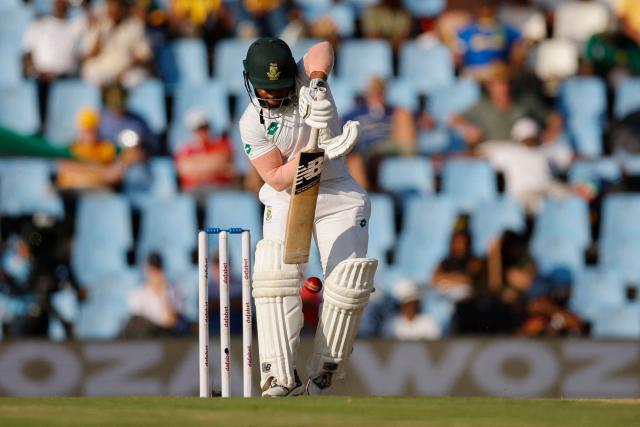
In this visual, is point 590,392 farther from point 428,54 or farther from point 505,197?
point 428,54

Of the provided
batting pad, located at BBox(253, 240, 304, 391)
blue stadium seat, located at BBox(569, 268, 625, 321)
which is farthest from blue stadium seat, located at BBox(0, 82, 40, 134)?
batting pad, located at BBox(253, 240, 304, 391)

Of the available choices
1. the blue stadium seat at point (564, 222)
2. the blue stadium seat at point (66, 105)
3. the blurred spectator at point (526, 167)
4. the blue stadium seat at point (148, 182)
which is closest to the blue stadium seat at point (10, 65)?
the blue stadium seat at point (66, 105)

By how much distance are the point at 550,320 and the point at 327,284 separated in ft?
14.6

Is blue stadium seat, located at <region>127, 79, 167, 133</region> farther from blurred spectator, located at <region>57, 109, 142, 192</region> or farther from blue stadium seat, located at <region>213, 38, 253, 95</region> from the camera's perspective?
blue stadium seat, located at <region>213, 38, 253, 95</region>

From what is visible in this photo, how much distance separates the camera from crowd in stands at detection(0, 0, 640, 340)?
10.5m

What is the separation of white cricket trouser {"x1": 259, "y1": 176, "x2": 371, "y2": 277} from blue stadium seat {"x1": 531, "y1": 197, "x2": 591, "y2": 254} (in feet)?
17.1

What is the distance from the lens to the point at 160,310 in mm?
10180

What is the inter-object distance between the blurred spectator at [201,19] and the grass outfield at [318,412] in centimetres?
739

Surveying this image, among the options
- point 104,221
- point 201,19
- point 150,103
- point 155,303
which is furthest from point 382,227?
point 201,19

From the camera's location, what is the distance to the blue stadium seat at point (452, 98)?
12.4 m

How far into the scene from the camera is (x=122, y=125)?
11547 mm

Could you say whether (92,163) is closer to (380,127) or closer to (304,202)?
(380,127)

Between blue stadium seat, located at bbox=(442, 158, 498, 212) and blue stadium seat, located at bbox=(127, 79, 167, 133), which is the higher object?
blue stadium seat, located at bbox=(127, 79, 167, 133)

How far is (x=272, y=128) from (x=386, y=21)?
7.13 metres
